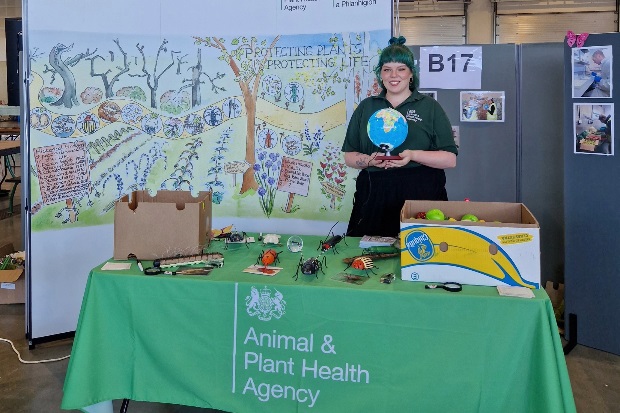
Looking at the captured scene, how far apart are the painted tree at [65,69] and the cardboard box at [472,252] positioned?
2105 mm

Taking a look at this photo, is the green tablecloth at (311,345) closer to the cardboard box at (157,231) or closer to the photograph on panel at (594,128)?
the cardboard box at (157,231)

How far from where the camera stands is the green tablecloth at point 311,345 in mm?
1593

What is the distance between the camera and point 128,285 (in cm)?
185

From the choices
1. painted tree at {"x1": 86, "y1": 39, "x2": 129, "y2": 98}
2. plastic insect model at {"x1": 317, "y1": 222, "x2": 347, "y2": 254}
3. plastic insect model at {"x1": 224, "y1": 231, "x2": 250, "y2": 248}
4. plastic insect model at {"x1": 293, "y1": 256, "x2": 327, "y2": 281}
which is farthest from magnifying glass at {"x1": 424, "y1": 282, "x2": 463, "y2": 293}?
painted tree at {"x1": 86, "y1": 39, "x2": 129, "y2": 98}

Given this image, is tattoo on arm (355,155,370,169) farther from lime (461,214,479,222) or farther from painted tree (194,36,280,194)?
painted tree (194,36,280,194)

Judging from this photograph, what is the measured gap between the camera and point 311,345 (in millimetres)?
1741

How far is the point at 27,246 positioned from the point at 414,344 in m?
2.22

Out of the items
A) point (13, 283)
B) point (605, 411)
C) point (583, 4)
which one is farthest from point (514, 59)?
point (583, 4)

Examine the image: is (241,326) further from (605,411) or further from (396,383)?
(605,411)

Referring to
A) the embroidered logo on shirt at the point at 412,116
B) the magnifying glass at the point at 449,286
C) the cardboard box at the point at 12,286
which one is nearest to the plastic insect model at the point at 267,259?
the magnifying glass at the point at 449,286

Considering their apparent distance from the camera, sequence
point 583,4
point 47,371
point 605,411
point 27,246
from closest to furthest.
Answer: point 605,411, point 47,371, point 27,246, point 583,4

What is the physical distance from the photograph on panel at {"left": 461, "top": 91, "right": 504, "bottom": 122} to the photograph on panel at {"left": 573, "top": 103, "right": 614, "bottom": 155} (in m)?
0.61

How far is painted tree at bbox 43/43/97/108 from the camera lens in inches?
117

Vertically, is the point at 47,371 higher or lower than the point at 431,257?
lower
